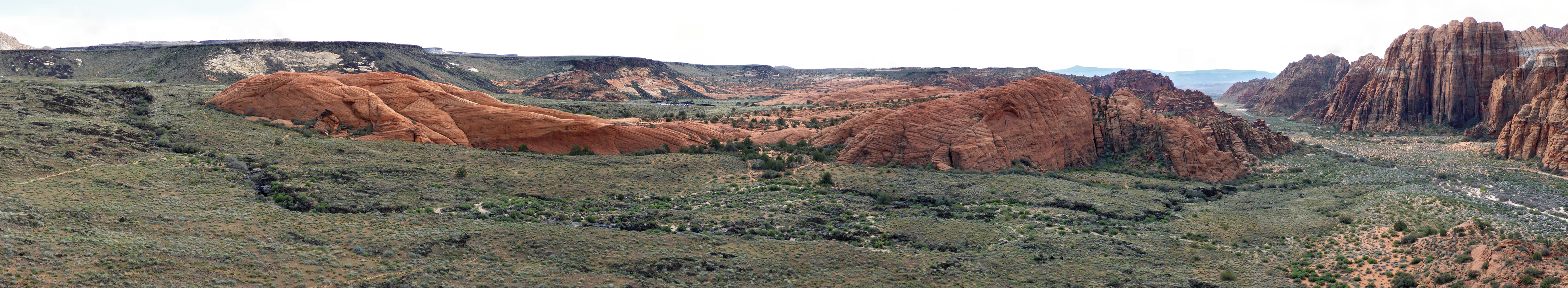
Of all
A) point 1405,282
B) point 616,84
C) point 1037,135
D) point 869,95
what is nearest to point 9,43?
point 616,84

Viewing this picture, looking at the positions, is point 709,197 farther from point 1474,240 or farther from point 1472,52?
point 1472,52

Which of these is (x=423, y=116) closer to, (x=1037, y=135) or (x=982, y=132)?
(x=982, y=132)

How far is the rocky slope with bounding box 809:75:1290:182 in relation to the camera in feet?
156

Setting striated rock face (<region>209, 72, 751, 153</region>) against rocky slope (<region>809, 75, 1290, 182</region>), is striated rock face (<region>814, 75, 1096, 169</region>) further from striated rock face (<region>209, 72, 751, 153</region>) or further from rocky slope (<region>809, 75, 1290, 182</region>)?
striated rock face (<region>209, 72, 751, 153</region>)

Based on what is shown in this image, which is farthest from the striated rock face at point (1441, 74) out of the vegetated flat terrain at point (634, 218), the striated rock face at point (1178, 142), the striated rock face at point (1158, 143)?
the striated rock face at point (1158, 143)

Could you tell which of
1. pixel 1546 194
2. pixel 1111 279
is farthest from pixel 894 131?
pixel 1546 194

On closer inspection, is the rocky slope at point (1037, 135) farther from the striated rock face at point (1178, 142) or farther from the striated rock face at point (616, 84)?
the striated rock face at point (616, 84)

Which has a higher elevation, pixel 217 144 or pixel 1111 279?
pixel 217 144

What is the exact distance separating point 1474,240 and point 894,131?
2957 centimetres

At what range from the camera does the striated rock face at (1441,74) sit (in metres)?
87.9

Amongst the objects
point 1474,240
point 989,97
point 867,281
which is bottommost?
point 867,281

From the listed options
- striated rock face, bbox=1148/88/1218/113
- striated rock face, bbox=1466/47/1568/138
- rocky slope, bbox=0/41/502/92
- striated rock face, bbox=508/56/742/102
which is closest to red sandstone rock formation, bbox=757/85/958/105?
striated rock face, bbox=508/56/742/102

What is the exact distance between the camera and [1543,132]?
55938 mm

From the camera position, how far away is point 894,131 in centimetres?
4884
